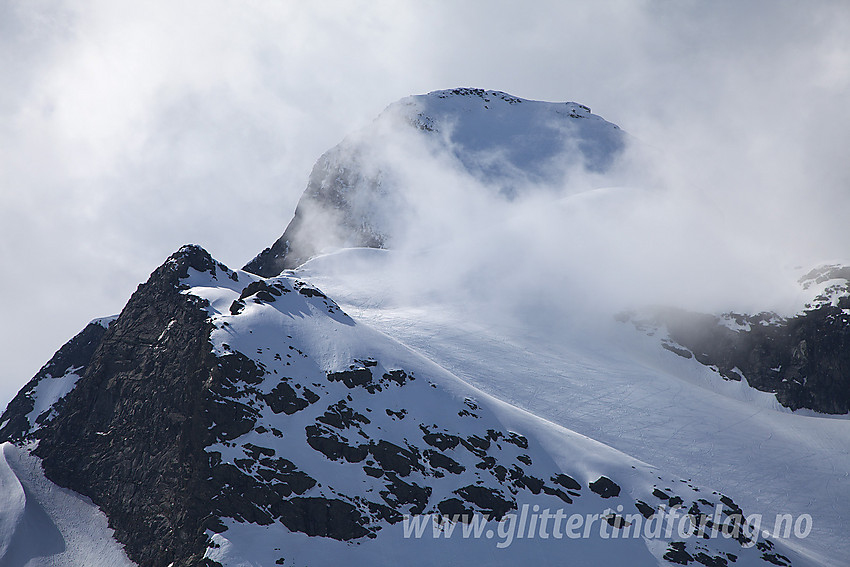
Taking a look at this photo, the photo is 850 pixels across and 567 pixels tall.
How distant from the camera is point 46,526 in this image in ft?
167

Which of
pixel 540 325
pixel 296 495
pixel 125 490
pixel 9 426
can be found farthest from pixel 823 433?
pixel 9 426

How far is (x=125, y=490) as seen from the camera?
168 feet

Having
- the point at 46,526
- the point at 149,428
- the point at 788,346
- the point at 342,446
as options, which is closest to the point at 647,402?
the point at 788,346

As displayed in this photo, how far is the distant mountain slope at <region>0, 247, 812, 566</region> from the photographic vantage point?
44.3 metres

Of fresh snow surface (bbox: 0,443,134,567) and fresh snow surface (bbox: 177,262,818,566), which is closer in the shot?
fresh snow surface (bbox: 177,262,818,566)

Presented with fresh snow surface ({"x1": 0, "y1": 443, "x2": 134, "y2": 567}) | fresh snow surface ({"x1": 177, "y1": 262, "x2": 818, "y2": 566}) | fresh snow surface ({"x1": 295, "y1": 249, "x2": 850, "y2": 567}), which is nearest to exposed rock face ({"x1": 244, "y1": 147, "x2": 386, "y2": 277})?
fresh snow surface ({"x1": 295, "y1": 249, "x2": 850, "y2": 567})

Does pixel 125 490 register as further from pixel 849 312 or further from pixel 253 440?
pixel 849 312

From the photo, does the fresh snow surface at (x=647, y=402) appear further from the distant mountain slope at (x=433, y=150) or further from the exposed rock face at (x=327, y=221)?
the distant mountain slope at (x=433, y=150)

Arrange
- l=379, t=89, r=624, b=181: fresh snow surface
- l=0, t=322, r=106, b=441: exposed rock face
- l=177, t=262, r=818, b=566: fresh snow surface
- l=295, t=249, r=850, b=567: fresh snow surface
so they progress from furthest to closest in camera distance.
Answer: l=379, t=89, r=624, b=181: fresh snow surface
l=0, t=322, r=106, b=441: exposed rock face
l=295, t=249, r=850, b=567: fresh snow surface
l=177, t=262, r=818, b=566: fresh snow surface

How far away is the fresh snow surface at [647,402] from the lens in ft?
191

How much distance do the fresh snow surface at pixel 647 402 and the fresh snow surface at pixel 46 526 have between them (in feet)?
116

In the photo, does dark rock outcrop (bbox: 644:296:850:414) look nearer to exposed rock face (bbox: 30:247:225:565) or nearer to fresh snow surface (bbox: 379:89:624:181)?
fresh snow surface (bbox: 379:89:624:181)

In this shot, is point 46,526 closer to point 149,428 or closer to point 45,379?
point 149,428

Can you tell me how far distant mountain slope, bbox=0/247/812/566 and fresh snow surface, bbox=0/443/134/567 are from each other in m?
1.32
